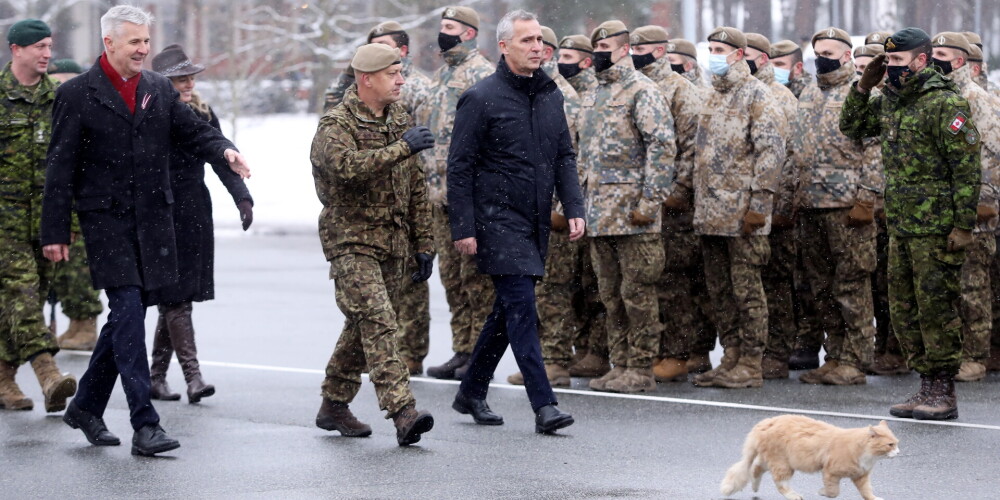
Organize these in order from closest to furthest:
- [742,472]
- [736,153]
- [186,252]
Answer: [742,472] < [186,252] < [736,153]

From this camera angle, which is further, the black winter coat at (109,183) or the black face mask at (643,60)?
the black face mask at (643,60)

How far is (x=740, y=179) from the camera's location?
33.0 feet

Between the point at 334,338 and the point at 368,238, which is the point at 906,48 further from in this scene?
the point at 334,338

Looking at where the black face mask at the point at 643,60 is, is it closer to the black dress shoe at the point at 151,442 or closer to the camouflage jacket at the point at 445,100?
the camouflage jacket at the point at 445,100

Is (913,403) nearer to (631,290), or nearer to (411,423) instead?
(631,290)

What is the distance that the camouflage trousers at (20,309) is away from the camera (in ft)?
30.6

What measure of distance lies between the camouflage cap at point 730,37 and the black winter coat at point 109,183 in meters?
3.73

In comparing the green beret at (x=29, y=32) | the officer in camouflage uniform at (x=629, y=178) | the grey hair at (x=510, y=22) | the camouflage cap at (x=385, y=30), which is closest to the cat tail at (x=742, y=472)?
the grey hair at (x=510, y=22)

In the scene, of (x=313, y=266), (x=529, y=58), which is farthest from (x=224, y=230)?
(x=529, y=58)

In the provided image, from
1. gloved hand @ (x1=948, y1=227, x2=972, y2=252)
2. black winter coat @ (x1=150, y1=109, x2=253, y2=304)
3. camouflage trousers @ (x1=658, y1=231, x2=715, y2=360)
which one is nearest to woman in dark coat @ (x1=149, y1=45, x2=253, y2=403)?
A: black winter coat @ (x1=150, y1=109, x2=253, y2=304)

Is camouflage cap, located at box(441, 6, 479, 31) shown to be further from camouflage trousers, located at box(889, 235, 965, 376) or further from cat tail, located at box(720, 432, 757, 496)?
cat tail, located at box(720, 432, 757, 496)

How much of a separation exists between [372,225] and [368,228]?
3 cm

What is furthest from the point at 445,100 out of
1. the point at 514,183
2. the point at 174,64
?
the point at 514,183

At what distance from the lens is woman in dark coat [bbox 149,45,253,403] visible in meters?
9.47
